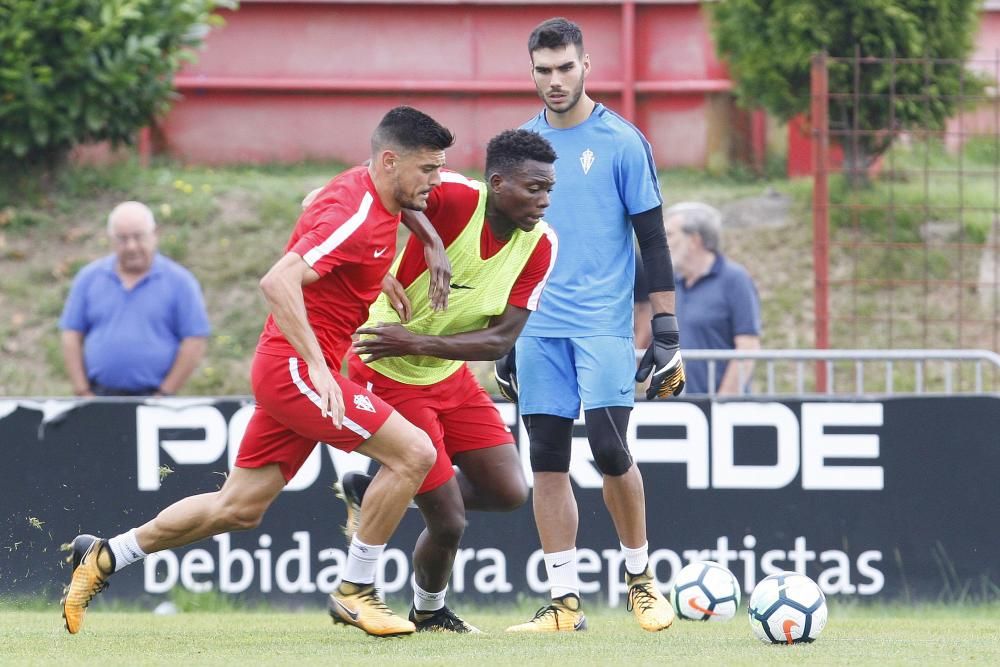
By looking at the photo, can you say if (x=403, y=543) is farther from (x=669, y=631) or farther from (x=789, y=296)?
(x=789, y=296)

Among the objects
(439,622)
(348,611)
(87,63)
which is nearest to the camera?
(348,611)

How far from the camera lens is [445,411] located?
707 centimetres

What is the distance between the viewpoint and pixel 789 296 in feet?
43.2

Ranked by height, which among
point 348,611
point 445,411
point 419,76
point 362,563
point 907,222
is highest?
point 419,76

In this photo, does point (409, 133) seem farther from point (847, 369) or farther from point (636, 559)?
point (847, 369)

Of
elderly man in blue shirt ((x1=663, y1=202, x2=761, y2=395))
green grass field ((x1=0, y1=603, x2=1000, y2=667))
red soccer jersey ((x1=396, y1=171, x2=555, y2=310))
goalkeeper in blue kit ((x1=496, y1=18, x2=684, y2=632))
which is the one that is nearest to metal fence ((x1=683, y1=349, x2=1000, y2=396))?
elderly man in blue shirt ((x1=663, y1=202, x2=761, y2=395))

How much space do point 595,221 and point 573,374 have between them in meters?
0.71

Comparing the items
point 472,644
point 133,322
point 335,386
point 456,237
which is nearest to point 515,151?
point 456,237

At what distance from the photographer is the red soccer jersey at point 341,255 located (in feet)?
20.3

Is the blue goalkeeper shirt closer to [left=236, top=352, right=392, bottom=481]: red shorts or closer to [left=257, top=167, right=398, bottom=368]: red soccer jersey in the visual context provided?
[left=257, top=167, right=398, bottom=368]: red soccer jersey

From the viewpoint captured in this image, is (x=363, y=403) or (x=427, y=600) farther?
(x=427, y=600)

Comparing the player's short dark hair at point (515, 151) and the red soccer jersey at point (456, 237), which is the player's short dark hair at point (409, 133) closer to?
the player's short dark hair at point (515, 151)

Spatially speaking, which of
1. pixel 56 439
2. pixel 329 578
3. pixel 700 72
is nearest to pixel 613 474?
pixel 329 578

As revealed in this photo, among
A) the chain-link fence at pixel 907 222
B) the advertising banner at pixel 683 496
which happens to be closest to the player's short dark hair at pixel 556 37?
the advertising banner at pixel 683 496
